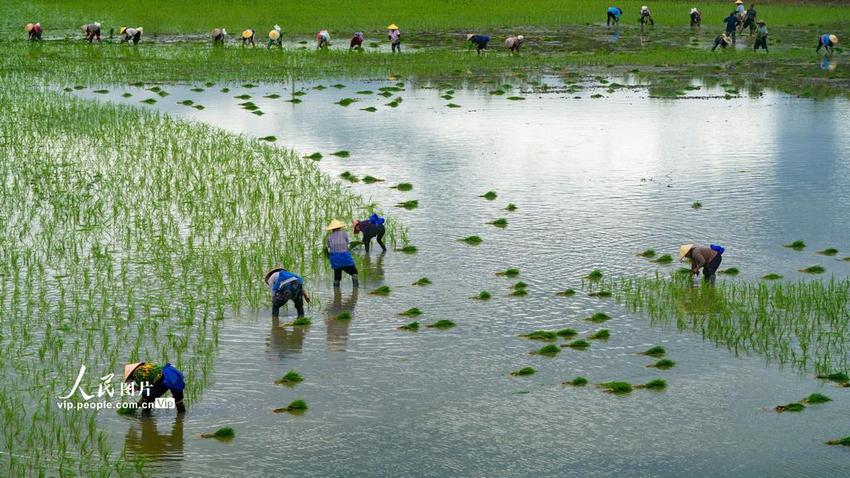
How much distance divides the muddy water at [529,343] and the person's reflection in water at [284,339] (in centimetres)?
3

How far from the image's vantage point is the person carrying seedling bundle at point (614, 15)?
43594 millimetres

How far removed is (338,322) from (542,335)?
7.16 feet

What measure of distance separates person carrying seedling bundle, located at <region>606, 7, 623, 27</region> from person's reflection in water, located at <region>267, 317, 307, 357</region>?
34307 mm

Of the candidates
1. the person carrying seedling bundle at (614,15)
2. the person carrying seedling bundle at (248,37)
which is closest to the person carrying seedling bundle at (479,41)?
the person carrying seedling bundle at (248,37)

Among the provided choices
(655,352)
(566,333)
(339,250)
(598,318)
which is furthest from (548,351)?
(339,250)

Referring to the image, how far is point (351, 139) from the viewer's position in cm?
2266

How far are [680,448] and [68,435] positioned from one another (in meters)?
4.87

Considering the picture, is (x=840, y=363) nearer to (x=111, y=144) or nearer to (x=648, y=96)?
(x=111, y=144)

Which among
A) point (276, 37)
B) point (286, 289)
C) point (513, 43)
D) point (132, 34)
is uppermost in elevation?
point (132, 34)

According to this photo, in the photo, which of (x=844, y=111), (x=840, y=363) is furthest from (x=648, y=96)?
(x=840, y=363)

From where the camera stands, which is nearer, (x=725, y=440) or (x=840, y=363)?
(x=725, y=440)

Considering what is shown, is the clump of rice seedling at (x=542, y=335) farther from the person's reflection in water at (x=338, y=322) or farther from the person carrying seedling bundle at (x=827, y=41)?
the person carrying seedling bundle at (x=827, y=41)

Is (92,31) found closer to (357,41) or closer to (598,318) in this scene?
(357,41)

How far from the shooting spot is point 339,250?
12891 mm
